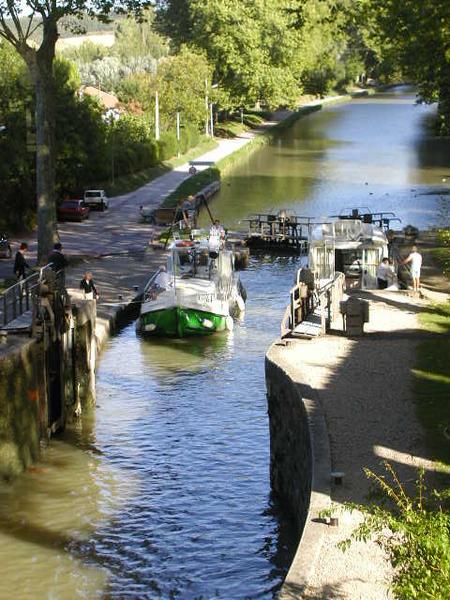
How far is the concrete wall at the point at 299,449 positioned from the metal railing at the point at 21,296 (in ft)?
18.6

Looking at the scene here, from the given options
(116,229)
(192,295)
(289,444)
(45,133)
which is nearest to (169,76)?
(116,229)

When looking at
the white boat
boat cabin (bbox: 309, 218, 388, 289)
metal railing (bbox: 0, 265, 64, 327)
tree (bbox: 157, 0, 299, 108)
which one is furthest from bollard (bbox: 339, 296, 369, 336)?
tree (bbox: 157, 0, 299, 108)

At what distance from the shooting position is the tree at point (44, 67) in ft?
139

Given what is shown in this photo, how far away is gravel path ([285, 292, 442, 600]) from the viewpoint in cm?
1456

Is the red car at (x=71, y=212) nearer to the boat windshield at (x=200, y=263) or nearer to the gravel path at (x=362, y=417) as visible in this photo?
the boat windshield at (x=200, y=263)

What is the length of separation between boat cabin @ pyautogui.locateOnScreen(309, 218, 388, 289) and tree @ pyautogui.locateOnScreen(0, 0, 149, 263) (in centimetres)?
990

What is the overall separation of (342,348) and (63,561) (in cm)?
859

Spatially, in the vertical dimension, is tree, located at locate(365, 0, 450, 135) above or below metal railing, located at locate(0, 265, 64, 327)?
above

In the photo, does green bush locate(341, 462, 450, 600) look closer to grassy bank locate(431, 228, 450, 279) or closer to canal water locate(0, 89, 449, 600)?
canal water locate(0, 89, 449, 600)

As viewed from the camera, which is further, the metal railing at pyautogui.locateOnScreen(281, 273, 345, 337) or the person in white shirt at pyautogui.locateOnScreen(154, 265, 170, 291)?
the person in white shirt at pyautogui.locateOnScreen(154, 265, 170, 291)

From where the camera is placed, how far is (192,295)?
37625mm

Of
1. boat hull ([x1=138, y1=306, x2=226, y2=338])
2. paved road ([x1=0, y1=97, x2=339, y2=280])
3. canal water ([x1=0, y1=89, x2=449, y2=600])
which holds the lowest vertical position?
canal water ([x1=0, y1=89, x2=449, y2=600])

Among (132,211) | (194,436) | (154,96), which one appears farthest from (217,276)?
(154,96)

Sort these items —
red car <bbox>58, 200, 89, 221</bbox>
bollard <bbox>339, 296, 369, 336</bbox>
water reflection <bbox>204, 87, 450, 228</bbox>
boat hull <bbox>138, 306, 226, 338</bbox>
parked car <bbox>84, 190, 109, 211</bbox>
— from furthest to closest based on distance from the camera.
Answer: water reflection <bbox>204, 87, 450, 228</bbox>
parked car <bbox>84, 190, 109, 211</bbox>
red car <bbox>58, 200, 89, 221</bbox>
boat hull <bbox>138, 306, 226, 338</bbox>
bollard <bbox>339, 296, 369, 336</bbox>
